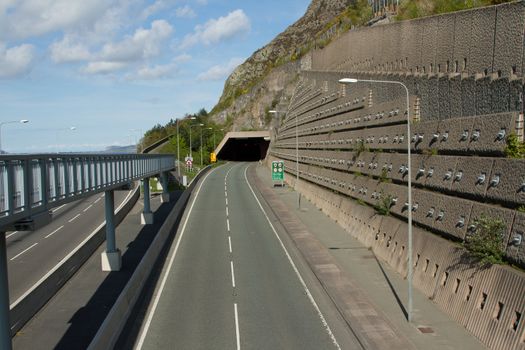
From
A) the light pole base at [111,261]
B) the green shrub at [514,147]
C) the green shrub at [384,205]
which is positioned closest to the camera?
the green shrub at [514,147]

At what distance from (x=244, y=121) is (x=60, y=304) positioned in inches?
4662

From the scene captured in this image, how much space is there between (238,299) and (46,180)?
9.13m

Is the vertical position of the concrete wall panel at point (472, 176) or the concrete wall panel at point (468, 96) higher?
the concrete wall panel at point (468, 96)

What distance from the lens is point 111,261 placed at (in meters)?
28.1

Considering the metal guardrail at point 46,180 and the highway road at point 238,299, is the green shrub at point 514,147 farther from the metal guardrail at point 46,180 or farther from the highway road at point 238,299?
the metal guardrail at point 46,180

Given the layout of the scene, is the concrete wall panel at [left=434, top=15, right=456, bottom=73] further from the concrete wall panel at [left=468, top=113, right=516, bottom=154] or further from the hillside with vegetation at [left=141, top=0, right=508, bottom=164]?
the hillside with vegetation at [left=141, top=0, right=508, bottom=164]

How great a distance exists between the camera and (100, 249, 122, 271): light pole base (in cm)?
2802

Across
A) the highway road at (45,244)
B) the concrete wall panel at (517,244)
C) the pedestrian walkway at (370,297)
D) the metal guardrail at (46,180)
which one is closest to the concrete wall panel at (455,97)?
the pedestrian walkway at (370,297)

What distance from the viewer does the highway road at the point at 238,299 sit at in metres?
17.5

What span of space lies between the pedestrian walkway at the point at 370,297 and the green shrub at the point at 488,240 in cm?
239

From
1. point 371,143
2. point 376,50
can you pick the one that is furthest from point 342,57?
point 371,143

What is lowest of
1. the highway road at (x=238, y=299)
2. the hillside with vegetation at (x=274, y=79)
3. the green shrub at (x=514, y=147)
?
the highway road at (x=238, y=299)

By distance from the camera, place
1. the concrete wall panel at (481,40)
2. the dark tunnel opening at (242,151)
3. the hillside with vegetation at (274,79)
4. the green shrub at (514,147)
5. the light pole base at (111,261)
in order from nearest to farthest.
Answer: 1. the green shrub at (514,147)
2. the concrete wall panel at (481,40)
3. the light pole base at (111,261)
4. the hillside with vegetation at (274,79)
5. the dark tunnel opening at (242,151)

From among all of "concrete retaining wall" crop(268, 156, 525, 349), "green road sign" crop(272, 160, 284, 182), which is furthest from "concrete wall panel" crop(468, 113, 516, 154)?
"green road sign" crop(272, 160, 284, 182)
